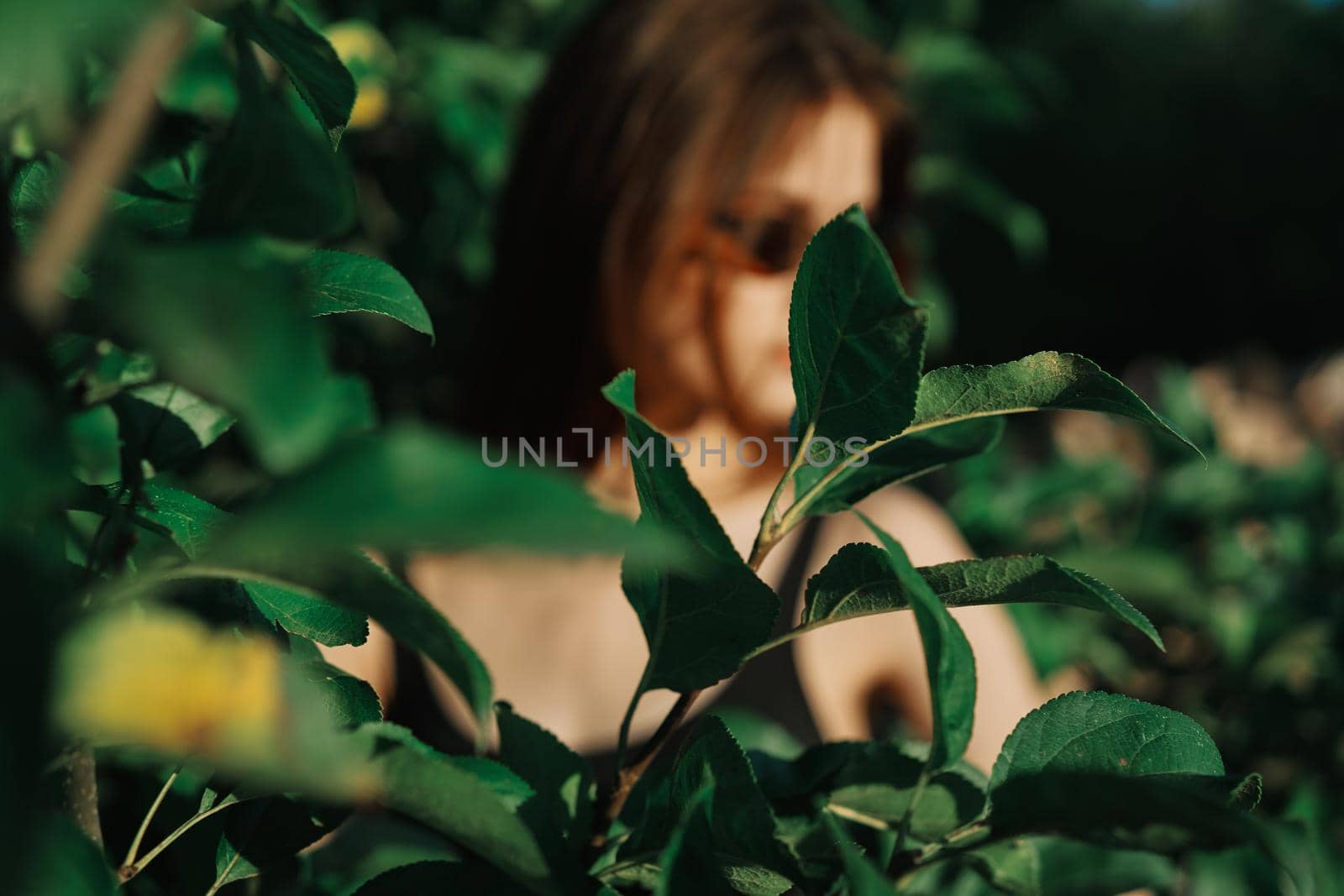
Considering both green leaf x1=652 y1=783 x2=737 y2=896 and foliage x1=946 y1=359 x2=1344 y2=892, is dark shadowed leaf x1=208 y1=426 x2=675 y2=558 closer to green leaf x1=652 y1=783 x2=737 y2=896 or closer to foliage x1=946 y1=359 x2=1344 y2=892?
green leaf x1=652 y1=783 x2=737 y2=896

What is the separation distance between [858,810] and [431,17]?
1.85 m

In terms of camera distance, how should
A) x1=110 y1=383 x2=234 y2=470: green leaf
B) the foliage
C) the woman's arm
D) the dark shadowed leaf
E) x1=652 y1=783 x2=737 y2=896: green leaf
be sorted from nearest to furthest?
the dark shadowed leaf → x1=652 y1=783 x2=737 y2=896: green leaf → x1=110 y1=383 x2=234 y2=470: green leaf → the woman's arm → the foliage

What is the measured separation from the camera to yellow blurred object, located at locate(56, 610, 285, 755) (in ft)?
0.59

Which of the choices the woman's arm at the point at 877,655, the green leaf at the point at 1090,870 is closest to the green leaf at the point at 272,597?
the green leaf at the point at 1090,870

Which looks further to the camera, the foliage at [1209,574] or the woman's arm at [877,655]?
the foliage at [1209,574]

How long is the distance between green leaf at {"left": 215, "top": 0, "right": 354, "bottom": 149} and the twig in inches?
4.0

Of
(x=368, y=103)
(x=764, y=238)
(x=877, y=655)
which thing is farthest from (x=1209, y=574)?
(x=368, y=103)

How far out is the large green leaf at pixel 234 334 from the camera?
17 cm

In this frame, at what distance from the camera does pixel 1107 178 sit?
23.4ft

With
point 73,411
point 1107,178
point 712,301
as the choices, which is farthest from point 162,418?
point 1107,178

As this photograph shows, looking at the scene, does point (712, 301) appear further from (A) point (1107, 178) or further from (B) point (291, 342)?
(A) point (1107, 178)

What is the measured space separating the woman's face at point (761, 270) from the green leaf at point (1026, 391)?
2.57 ft

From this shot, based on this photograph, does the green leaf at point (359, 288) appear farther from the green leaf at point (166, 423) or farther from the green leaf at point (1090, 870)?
the green leaf at point (1090, 870)

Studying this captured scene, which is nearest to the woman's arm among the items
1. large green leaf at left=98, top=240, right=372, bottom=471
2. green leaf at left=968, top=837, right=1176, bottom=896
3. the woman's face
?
the woman's face
